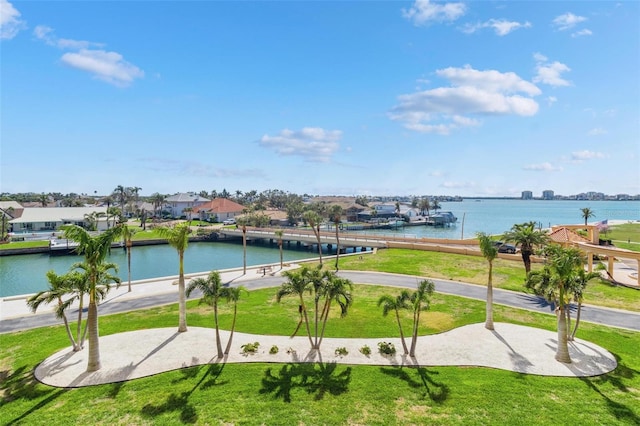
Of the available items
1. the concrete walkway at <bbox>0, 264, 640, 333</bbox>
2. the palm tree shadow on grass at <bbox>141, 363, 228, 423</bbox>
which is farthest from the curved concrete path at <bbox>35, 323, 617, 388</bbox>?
the concrete walkway at <bbox>0, 264, 640, 333</bbox>

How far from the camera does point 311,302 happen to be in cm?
3253

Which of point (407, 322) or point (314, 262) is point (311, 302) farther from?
point (314, 262)

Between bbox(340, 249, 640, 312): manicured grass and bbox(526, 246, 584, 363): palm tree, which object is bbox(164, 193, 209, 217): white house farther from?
bbox(526, 246, 584, 363): palm tree

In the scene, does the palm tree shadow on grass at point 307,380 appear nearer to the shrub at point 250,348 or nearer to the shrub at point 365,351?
the shrub at point 365,351

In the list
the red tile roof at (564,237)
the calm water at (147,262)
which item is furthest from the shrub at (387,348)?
the red tile roof at (564,237)

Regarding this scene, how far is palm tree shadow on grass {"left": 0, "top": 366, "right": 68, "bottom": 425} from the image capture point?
1648 centimetres

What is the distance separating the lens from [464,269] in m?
46.3

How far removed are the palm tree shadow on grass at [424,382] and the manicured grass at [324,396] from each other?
0.17ft

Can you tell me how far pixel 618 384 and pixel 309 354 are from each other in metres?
16.5

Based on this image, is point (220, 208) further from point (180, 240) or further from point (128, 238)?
point (180, 240)

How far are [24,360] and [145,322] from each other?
7536 millimetres

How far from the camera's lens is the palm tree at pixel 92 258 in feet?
61.2

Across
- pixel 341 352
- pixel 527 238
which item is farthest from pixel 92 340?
pixel 527 238

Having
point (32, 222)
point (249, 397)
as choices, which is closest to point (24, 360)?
point (249, 397)
